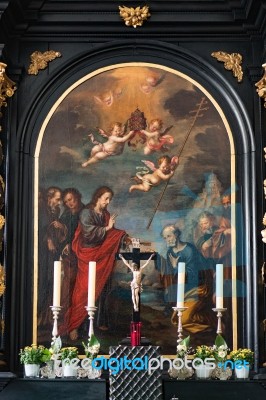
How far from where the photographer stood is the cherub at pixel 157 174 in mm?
13867

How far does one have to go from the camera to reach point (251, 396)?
458 inches

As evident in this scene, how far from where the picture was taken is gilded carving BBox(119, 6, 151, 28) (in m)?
14.0

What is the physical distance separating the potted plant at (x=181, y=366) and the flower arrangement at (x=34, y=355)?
4.94 ft

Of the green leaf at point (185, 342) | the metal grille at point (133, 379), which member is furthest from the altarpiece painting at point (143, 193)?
the metal grille at point (133, 379)

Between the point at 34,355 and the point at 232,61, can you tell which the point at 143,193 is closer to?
the point at 232,61

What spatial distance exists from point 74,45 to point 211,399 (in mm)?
5372

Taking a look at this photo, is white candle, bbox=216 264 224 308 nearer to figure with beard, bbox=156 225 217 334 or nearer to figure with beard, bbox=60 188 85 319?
figure with beard, bbox=156 225 217 334

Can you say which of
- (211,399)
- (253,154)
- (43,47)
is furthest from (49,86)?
(211,399)

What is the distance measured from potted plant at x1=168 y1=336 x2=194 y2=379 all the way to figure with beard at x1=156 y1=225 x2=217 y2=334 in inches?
33.9

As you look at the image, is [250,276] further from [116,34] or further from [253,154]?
[116,34]

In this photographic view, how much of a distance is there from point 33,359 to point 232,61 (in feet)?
16.0

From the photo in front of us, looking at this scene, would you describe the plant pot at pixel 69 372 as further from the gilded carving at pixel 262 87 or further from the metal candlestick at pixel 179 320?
the gilded carving at pixel 262 87

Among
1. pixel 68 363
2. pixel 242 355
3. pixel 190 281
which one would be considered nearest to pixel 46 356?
pixel 68 363

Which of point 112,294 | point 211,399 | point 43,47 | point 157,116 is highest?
point 43,47
